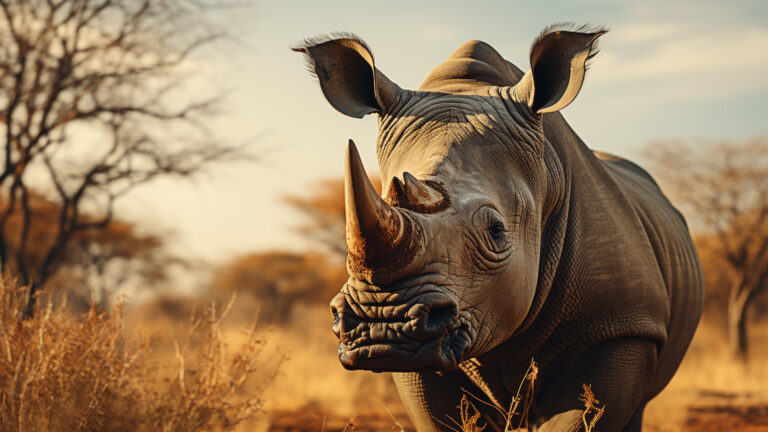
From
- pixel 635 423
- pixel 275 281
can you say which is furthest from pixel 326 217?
pixel 635 423

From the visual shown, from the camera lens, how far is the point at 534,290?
10.1 ft

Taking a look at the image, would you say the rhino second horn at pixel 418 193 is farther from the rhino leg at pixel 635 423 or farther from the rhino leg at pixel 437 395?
the rhino leg at pixel 635 423

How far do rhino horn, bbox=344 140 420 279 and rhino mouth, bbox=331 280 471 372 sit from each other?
0.29ft

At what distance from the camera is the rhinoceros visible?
2.43 metres

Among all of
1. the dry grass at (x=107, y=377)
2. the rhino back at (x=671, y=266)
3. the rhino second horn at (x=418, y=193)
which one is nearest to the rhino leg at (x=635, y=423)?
the rhino back at (x=671, y=266)

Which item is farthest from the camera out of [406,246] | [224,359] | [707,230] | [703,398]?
[707,230]

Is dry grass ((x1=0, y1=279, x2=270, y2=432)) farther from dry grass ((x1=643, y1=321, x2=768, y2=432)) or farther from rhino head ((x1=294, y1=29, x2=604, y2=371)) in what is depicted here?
dry grass ((x1=643, y1=321, x2=768, y2=432))

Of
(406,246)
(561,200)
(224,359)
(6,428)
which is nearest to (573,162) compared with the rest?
(561,200)

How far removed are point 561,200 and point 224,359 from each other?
2.03 metres

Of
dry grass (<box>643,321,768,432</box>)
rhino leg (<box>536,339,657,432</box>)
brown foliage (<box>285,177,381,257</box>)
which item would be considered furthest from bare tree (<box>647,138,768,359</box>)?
rhino leg (<box>536,339,657,432</box>)

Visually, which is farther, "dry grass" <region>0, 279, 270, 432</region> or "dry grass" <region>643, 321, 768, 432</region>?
"dry grass" <region>643, 321, 768, 432</region>

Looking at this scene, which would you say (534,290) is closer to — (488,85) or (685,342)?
(488,85)

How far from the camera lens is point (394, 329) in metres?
2.40

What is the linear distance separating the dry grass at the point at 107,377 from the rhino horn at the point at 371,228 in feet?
6.40
